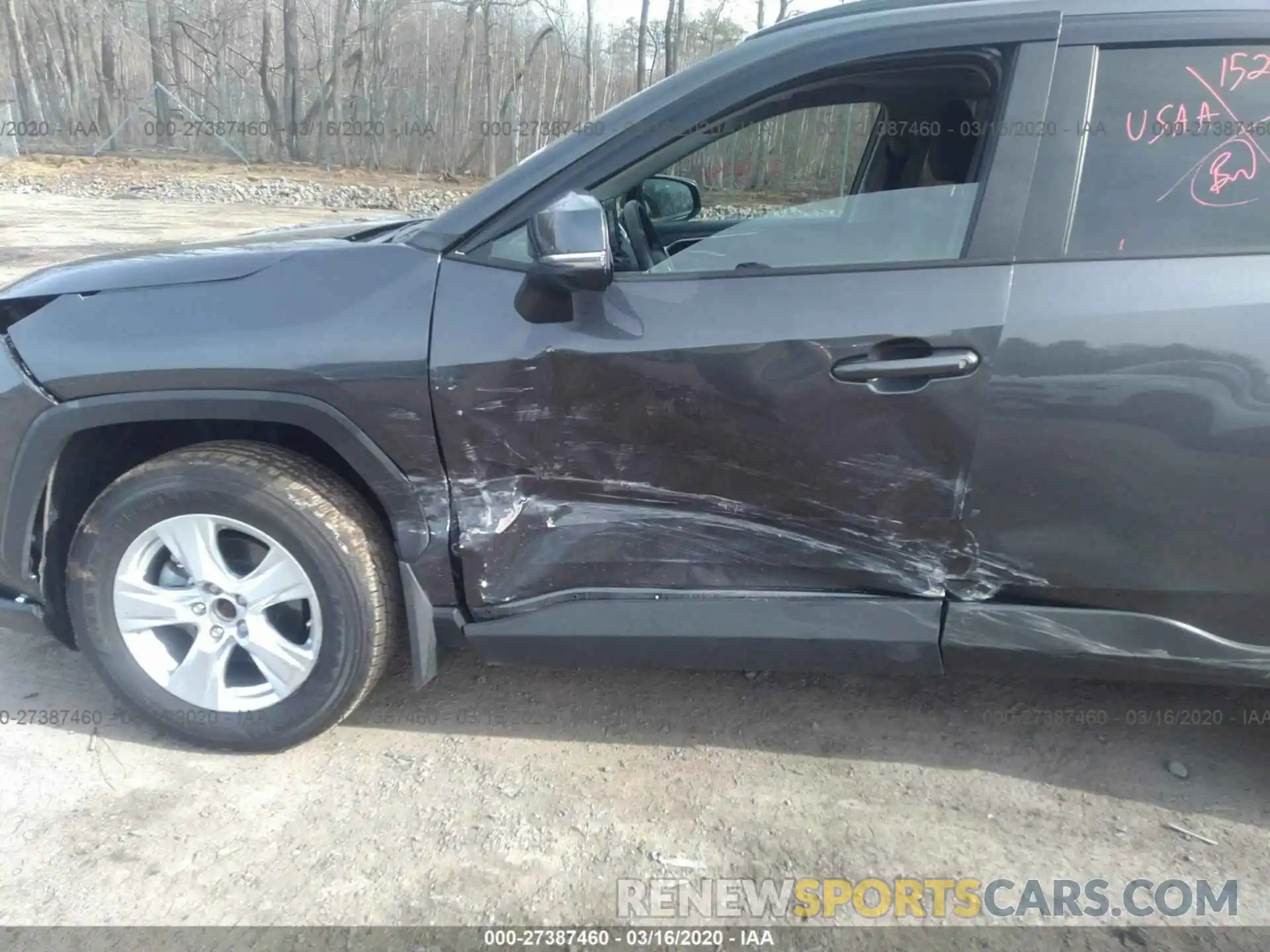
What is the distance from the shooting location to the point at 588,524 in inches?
94.3

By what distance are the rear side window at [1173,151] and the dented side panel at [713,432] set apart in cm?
31

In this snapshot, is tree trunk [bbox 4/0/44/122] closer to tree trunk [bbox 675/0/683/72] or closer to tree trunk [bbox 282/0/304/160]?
tree trunk [bbox 282/0/304/160]

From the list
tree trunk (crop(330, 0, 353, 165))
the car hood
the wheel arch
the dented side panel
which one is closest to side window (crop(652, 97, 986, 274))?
the dented side panel

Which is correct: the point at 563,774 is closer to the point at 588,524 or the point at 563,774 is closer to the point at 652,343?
the point at 588,524

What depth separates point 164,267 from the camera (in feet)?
8.05

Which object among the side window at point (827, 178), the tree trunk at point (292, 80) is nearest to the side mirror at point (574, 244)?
the side window at point (827, 178)

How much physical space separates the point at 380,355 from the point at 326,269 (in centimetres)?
30

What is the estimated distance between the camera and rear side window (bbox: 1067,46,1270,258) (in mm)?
2133

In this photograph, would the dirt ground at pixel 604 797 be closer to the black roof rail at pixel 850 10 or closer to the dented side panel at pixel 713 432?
the dented side panel at pixel 713 432

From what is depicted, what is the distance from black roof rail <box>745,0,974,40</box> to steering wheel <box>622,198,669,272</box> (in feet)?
1.93

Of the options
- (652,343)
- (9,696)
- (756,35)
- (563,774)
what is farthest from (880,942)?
(9,696)

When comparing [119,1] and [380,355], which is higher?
[119,1]

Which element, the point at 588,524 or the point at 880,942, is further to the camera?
the point at 588,524

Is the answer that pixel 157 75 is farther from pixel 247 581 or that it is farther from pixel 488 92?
pixel 247 581
